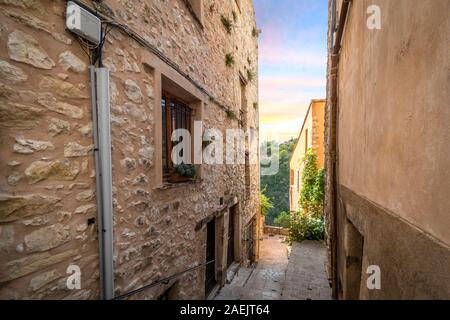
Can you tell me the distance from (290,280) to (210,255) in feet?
6.31

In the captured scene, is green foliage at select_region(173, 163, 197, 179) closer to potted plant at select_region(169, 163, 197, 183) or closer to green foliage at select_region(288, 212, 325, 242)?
potted plant at select_region(169, 163, 197, 183)

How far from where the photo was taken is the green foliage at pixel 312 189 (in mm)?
8914

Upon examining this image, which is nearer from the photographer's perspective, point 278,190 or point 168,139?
point 168,139

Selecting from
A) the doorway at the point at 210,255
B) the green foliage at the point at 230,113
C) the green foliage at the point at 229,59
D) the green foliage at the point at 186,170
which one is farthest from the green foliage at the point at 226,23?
the doorway at the point at 210,255

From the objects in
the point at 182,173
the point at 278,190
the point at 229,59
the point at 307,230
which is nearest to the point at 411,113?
the point at 182,173

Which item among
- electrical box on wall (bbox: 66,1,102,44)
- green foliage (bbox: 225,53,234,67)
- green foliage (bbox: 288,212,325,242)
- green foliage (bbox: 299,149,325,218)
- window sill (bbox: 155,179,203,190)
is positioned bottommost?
green foliage (bbox: 288,212,325,242)

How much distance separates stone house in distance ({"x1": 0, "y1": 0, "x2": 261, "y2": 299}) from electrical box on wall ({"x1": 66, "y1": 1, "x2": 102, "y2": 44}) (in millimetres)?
55

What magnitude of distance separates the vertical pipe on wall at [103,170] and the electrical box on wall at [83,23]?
0.26m

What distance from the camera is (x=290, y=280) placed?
5234 millimetres

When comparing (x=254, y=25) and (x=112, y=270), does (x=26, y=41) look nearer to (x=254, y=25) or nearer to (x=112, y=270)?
(x=112, y=270)

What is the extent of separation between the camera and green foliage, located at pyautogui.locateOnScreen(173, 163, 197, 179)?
3.64 meters

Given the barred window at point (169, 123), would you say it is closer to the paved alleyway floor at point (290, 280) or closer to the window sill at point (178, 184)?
the window sill at point (178, 184)

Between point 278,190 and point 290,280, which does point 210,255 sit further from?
point 278,190

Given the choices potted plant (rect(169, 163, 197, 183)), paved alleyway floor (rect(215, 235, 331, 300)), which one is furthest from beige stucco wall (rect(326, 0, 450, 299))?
paved alleyway floor (rect(215, 235, 331, 300))
